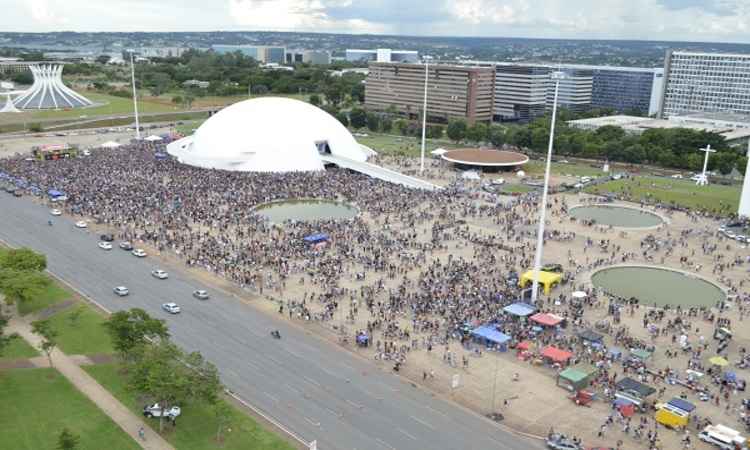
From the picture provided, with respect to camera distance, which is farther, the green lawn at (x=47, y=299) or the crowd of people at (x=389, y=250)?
the green lawn at (x=47, y=299)

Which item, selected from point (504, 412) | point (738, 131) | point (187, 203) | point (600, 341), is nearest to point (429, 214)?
point (187, 203)

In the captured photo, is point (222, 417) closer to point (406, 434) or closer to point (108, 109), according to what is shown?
point (406, 434)

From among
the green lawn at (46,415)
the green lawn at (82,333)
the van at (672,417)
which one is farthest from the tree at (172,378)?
the van at (672,417)

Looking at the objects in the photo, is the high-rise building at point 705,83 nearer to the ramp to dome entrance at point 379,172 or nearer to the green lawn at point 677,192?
the green lawn at point 677,192

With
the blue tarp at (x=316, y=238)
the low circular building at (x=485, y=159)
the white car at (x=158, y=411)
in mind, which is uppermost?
the low circular building at (x=485, y=159)

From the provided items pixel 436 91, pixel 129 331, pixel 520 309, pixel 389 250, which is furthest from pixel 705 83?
pixel 129 331

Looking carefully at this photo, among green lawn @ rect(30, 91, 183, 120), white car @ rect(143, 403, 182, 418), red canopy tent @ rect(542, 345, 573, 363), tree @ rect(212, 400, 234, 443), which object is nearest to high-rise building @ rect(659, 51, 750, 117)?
green lawn @ rect(30, 91, 183, 120)
